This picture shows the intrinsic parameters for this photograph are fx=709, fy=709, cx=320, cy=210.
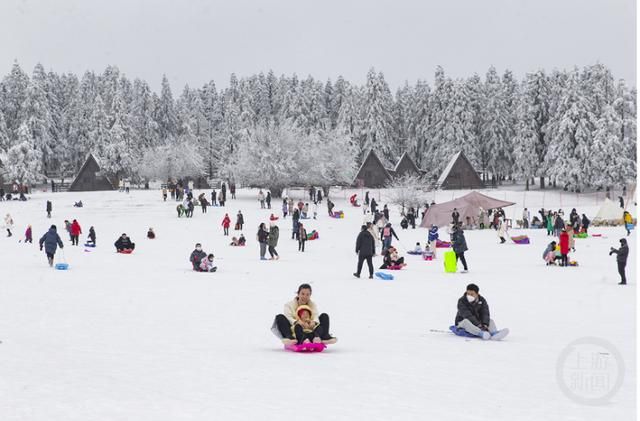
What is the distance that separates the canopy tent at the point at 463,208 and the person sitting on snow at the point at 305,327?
29152 millimetres

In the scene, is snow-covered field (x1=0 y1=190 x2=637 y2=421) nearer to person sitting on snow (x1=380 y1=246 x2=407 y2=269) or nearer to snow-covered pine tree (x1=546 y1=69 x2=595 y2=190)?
person sitting on snow (x1=380 y1=246 x2=407 y2=269)

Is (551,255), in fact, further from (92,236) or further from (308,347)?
(92,236)

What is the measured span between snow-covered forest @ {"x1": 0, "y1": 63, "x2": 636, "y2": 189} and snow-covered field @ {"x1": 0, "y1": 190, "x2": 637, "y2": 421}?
35.8 meters

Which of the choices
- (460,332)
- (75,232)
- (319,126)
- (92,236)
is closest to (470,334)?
(460,332)

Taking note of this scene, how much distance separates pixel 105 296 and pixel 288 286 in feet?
13.9

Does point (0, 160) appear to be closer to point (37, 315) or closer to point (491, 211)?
point (491, 211)

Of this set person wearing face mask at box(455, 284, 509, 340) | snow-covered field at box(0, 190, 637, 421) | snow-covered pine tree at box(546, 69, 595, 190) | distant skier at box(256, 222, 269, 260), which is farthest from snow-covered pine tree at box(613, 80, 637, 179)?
person wearing face mask at box(455, 284, 509, 340)

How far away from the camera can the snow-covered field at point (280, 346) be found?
593 cm

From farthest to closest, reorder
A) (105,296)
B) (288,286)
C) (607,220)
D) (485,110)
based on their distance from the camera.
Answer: (485,110) < (607,220) < (288,286) < (105,296)

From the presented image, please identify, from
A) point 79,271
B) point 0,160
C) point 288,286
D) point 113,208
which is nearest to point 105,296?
point 288,286

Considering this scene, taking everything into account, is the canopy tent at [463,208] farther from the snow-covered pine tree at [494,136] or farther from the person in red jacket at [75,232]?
the snow-covered pine tree at [494,136]

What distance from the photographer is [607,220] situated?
120 ft

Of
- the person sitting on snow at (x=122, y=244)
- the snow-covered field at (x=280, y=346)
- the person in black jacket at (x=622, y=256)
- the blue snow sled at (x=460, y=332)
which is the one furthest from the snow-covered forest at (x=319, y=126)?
the blue snow sled at (x=460, y=332)

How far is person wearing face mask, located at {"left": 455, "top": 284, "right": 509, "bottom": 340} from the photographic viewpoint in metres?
9.72
